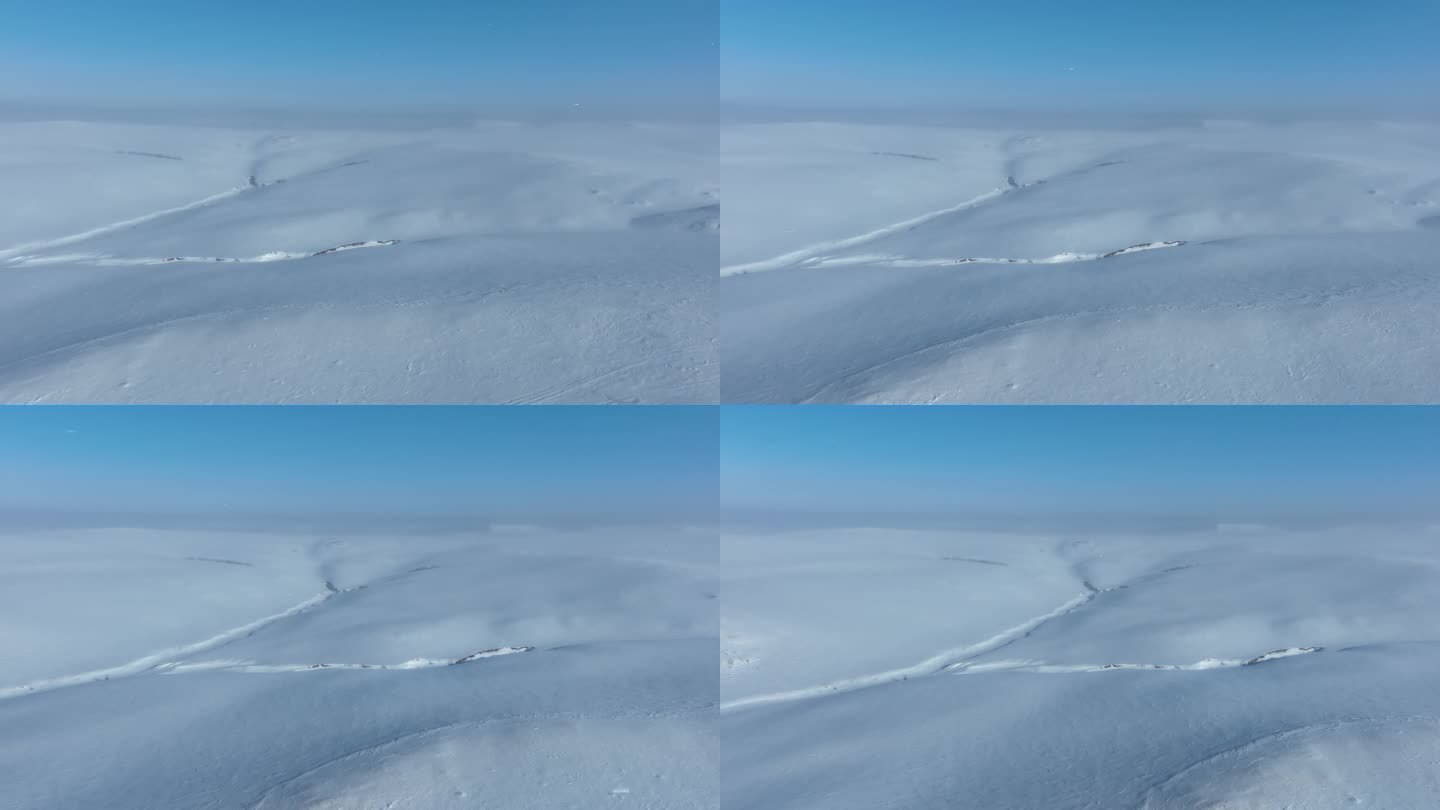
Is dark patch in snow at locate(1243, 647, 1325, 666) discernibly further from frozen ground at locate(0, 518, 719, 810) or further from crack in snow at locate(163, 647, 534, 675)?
crack in snow at locate(163, 647, 534, 675)

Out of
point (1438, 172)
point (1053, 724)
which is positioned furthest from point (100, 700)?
point (1438, 172)

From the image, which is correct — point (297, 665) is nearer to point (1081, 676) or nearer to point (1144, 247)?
point (1081, 676)

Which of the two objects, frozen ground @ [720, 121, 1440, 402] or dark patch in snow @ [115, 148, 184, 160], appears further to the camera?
dark patch in snow @ [115, 148, 184, 160]

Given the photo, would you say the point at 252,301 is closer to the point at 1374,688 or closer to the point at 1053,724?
the point at 1053,724

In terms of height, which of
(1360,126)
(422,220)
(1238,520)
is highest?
(1360,126)

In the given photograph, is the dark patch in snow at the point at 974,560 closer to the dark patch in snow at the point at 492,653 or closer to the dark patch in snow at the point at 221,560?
the dark patch in snow at the point at 492,653

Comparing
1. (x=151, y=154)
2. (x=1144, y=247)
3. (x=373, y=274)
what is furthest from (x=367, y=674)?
(x=151, y=154)

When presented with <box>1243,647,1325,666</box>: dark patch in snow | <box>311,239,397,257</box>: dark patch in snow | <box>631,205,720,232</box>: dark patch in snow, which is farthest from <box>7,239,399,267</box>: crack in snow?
<box>1243,647,1325,666</box>: dark patch in snow
